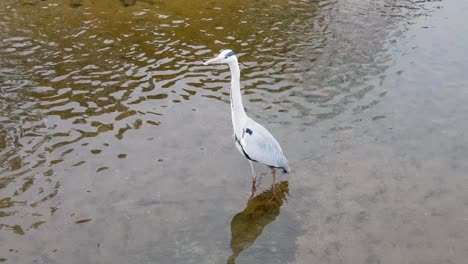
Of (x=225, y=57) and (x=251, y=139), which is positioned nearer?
(x=225, y=57)

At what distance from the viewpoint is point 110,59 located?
13.3 m

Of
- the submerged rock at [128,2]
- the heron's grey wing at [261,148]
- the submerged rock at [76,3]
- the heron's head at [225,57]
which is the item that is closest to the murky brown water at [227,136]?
the heron's grey wing at [261,148]

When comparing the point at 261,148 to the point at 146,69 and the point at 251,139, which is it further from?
the point at 146,69

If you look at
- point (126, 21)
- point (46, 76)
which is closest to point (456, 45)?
point (126, 21)

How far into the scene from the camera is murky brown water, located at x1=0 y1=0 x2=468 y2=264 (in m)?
7.64

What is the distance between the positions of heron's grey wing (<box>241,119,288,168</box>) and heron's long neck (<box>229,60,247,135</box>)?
180mm

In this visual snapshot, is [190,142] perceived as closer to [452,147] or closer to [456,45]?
[452,147]

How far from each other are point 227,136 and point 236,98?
6.46ft

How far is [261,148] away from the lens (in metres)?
8.30

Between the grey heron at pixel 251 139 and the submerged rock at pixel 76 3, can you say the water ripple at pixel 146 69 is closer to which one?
the submerged rock at pixel 76 3

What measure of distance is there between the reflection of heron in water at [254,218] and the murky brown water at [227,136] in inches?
1.1

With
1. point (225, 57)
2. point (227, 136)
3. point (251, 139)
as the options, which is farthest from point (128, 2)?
point (251, 139)

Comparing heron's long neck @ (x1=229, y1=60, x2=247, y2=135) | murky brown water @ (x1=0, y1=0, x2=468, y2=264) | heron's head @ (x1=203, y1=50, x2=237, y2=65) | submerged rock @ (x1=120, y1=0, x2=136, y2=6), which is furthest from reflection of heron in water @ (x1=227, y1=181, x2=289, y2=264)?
submerged rock @ (x1=120, y1=0, x2=136, y2=6)

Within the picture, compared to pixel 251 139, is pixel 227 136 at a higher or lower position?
lower
